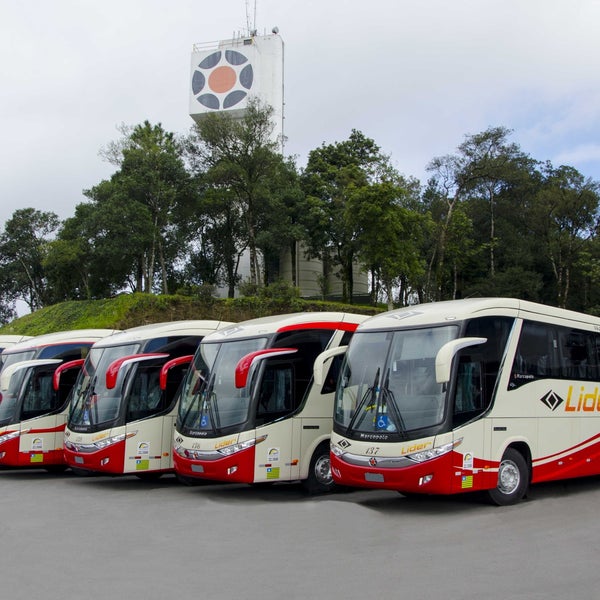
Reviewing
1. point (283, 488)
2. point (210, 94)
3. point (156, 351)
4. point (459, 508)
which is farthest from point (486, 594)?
point (210, 94)

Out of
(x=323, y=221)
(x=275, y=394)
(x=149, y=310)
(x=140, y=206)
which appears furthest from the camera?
(x=323, y=221)

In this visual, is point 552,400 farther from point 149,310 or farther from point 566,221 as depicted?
point 566,221

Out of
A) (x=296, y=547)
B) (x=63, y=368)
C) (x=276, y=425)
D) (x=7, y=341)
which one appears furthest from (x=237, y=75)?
(x=296, y=547)

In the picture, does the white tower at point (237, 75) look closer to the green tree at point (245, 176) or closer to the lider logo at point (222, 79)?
the lider logo at point (222, 79)

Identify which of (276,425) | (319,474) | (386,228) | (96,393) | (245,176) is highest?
(245,176)

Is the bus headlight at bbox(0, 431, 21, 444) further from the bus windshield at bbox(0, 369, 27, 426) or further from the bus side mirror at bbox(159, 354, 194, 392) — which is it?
the bus side mirror at bbox(159, 354, 194, 392)

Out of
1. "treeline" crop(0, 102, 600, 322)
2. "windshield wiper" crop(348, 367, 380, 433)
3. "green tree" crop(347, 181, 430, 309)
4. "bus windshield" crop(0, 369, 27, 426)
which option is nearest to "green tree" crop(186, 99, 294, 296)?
"treeline" crop(0, 102, 600, 322)

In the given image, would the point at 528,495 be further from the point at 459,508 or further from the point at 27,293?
the point at 27,293

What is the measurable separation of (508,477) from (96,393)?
25.7 ft

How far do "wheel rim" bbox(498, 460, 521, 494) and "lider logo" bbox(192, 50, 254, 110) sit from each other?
47294mm

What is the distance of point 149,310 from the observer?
35.9 metres

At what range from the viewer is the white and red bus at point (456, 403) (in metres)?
10.3

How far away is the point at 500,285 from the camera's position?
47.3 metres

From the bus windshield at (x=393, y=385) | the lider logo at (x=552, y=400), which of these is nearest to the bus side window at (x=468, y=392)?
the bus windshield at (x=393, y=385)
